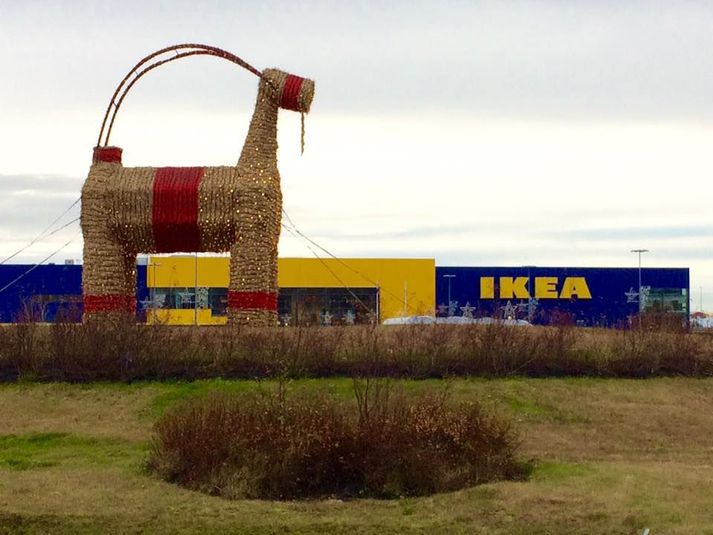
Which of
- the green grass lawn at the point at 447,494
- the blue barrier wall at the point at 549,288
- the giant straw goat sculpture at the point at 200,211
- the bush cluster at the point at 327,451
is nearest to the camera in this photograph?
the green grass lawn at the point at 447,494

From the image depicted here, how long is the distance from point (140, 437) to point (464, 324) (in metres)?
9.32

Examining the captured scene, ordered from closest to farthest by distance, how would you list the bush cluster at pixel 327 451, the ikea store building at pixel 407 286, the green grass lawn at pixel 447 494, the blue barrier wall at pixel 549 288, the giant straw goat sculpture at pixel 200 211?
the green grass lawn at pixel 447 494 < the bush cluster at pixel 327 451 < the giant straw goat sculpture at pixel 200 211 < the ikea store building at pixel 407 286 < the blue barrier wall at pixel 549 288


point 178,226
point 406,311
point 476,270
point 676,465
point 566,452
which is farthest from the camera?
point 476,270

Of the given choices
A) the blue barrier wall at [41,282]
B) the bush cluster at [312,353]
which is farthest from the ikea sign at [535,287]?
the bush cluster at [312,353]

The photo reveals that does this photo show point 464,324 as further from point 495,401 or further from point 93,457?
point 93,457

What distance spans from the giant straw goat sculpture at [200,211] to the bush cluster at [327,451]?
695 cm

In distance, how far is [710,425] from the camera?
63.1 ft

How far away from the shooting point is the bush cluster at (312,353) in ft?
69.5

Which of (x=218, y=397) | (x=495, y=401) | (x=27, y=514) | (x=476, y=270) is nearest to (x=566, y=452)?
(x=495, y=401)

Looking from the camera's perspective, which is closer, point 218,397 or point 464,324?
point 218,397

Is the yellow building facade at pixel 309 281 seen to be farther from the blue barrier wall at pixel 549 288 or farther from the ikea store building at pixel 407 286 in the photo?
the blue barrier wall at pixel 549 288

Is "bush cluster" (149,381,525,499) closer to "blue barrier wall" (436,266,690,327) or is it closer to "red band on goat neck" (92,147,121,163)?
"red band on goat neck" (92,147,121,163)

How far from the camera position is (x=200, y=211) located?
21.0 meters

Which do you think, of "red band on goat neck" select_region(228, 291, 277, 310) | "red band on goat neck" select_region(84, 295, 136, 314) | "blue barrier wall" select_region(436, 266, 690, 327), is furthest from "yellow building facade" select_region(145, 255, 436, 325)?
"red band on goat neck" select_region(228, 291, 277, 310)
